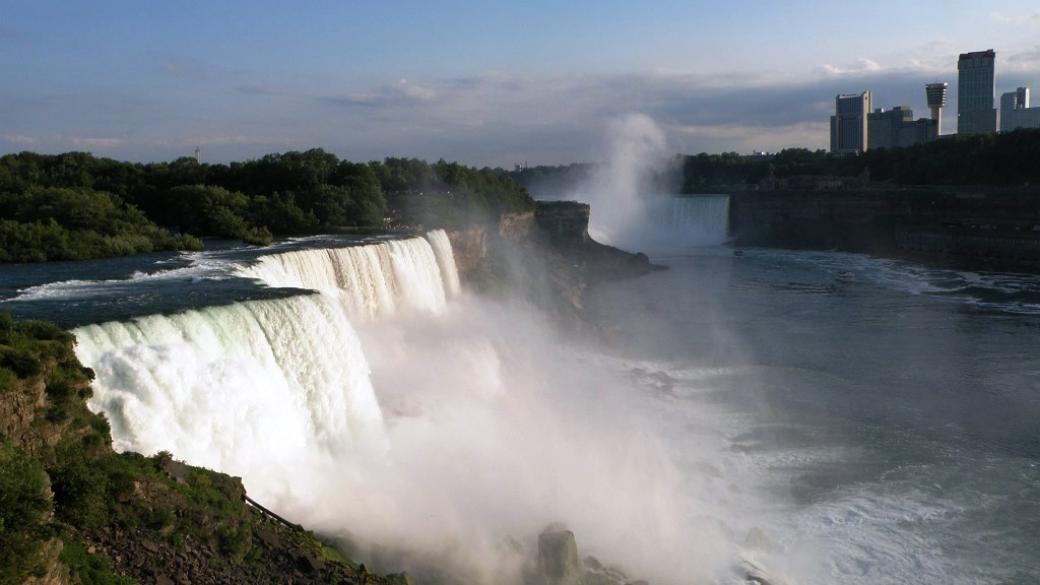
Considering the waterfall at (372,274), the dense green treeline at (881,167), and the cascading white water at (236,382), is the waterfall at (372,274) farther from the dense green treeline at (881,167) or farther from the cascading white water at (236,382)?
the dense green treeline at (881,167)

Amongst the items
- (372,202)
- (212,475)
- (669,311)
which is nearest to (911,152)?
(669,311)

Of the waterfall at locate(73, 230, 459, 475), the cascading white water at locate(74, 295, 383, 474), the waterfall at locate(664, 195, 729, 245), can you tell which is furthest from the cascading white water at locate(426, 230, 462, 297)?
the waterfall at locate(664, 195, 729, 245)

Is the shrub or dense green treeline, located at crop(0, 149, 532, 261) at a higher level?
dense green treeline, located at crop(0, 149, 532, 261)

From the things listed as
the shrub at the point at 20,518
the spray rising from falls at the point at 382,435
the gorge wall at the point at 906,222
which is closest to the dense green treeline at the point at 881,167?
the gorge wall at the point at 906,222

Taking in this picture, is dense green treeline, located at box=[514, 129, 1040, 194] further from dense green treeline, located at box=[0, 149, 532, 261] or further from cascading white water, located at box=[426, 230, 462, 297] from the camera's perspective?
cascading white water, located at box=[426, 230, 462, 297]

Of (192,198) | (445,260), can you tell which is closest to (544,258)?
(445,260)

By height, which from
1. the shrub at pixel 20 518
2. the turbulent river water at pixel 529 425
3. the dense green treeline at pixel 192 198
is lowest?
the turbulent river water at pixel 529 425

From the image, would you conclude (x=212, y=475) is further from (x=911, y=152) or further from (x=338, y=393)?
(x=911, y=152)
